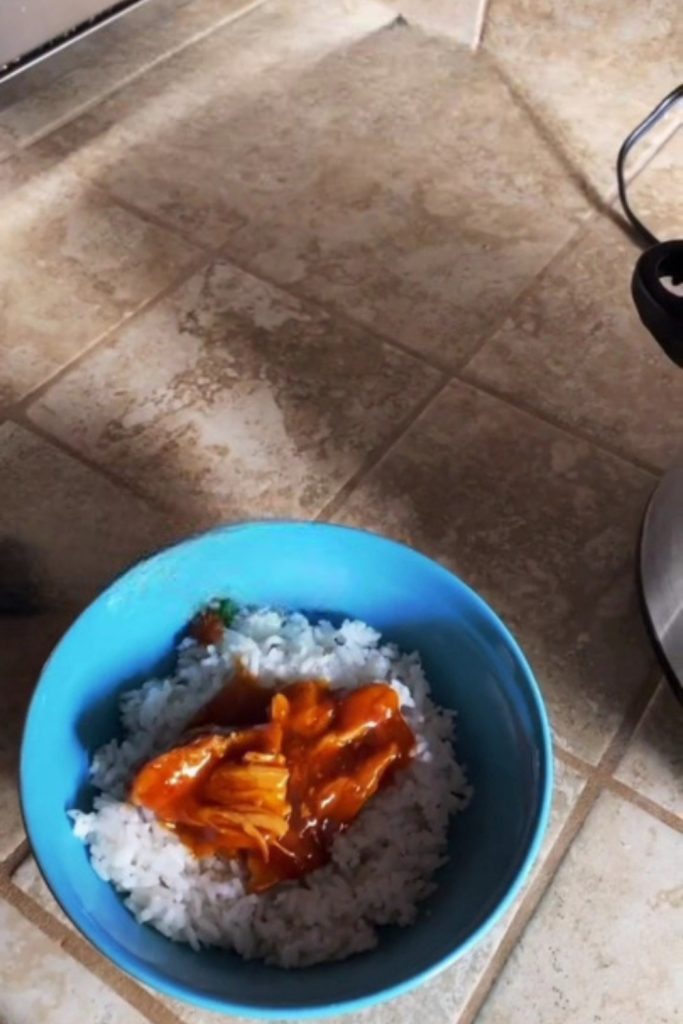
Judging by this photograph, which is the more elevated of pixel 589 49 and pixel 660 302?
pixel 660 302

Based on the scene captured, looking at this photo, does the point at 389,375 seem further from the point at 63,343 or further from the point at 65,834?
the point at 65,834

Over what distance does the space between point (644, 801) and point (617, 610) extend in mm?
138

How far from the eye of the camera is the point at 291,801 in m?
0.57

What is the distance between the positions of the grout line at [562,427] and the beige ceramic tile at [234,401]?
0.04 metres

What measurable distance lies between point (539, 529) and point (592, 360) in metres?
0.19

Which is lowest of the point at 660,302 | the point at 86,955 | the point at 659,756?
the point at 659,756

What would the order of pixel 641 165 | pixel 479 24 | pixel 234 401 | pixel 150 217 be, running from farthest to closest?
pixel 479 24, pixel 641 165, pixel 150 217, pixel 234 401

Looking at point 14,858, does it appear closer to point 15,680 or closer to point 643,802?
point 15,680

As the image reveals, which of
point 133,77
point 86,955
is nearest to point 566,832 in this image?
point 86,955

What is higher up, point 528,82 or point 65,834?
point 65,834

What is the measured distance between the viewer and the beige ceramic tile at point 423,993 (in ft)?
1.95

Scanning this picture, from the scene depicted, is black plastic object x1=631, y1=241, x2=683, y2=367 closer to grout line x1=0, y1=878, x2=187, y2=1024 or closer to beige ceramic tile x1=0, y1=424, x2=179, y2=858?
beige ceramic tile x1=0, y1=424, x2=179, y2=858

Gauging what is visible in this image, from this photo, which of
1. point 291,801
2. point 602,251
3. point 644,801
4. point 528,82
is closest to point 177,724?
point 291,801

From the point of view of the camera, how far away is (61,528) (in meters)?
0.79
